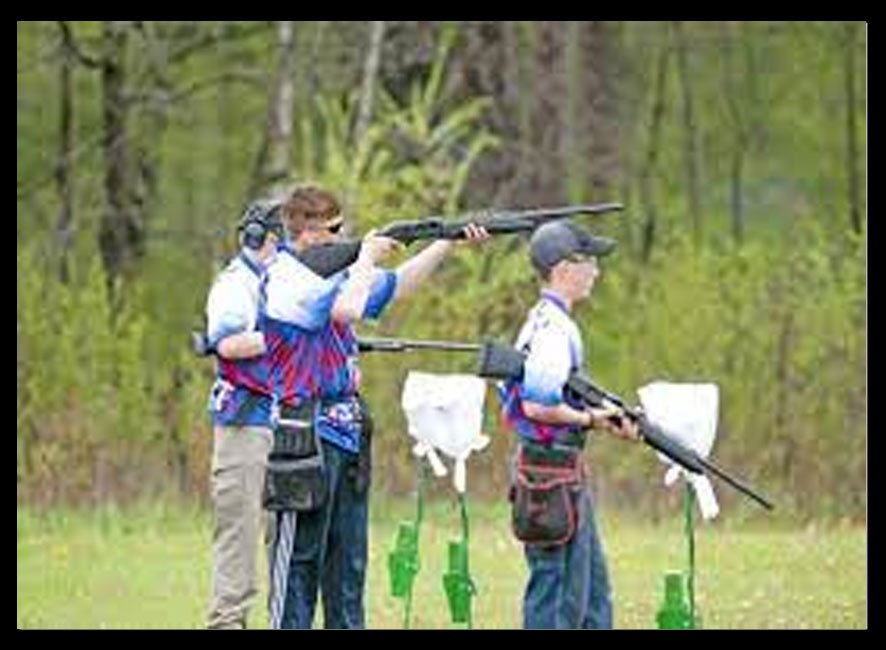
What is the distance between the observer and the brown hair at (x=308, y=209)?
10.6 metres

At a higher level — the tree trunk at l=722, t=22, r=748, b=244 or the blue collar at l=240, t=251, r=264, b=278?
the tree trunk at l=722, t=22, r=748, b=244

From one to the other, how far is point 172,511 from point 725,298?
485cm

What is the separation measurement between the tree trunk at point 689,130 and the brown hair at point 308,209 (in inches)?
852

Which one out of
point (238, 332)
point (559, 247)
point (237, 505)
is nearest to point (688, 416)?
point (559, 247)

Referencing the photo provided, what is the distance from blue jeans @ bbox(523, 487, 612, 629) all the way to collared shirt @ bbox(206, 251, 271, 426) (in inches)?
66.7

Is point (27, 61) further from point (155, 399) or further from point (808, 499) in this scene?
point (808, 499)

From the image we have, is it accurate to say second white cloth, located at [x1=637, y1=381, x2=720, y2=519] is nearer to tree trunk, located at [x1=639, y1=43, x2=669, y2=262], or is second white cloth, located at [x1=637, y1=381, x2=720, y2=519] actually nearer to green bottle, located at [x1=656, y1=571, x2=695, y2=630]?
green bottle, located at [x1=656, y1=571, x2=695, y2=630]

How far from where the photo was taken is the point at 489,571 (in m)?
14.5

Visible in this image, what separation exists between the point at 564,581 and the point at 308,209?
1.74 m

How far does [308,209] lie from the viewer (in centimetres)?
1062

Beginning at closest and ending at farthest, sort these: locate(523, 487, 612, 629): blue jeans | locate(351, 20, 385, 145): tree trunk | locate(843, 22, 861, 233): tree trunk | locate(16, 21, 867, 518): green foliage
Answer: locate(523, 487, 612, 629): blue jeans, locate(16, 21, 867, 518): green foliage, locate(351, 20, 385, 145): tree trunk, locate(843, 22, 861, 233): tree trunk

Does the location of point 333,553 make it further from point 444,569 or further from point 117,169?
point 117,169

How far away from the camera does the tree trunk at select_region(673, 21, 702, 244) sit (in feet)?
108

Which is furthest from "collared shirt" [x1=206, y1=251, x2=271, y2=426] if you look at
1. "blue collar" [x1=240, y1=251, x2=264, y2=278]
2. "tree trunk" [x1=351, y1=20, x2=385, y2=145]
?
"tree trunk" [x1=351, y1=20, x2=385, y2=145]
